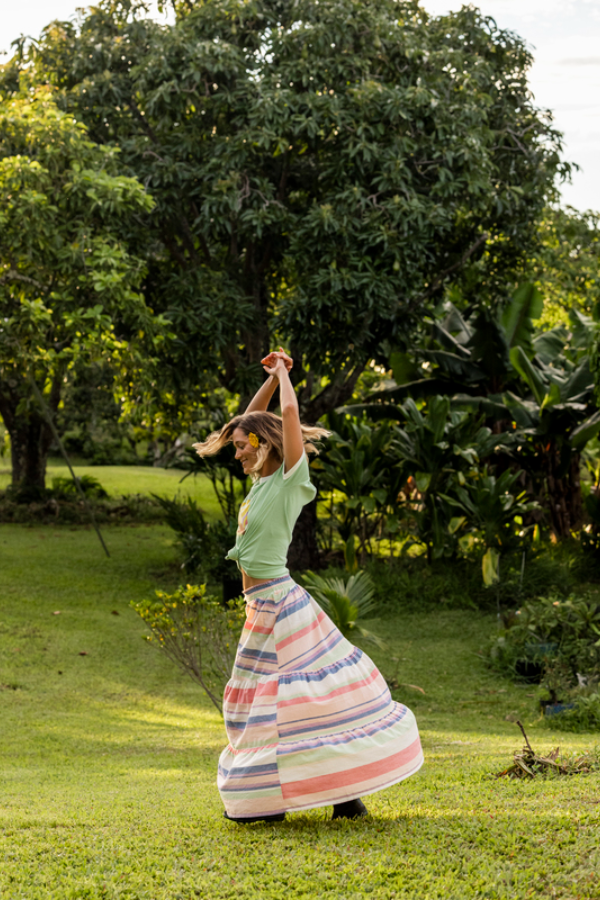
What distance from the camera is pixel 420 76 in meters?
11.5

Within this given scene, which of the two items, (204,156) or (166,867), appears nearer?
(166,867)

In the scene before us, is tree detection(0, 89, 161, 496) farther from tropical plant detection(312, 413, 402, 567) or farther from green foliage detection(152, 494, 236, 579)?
green foliage detection(152, 494, 236, 579)

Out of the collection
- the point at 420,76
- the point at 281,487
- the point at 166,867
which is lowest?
the point at 166,867

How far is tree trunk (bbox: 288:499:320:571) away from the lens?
41.5 ft

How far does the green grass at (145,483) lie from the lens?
22.0m

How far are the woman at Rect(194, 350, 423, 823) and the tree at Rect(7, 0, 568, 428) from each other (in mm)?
6981

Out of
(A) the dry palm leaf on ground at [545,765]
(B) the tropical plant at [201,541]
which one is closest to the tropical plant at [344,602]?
(A) the dry palm leaf on ground at [545,765]

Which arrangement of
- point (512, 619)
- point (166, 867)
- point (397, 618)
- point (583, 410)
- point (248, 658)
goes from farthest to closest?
point (583, 410)
point (397, 618)
point (512, 619)
point (248, 658)
point (166, 867)

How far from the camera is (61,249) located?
383 inches

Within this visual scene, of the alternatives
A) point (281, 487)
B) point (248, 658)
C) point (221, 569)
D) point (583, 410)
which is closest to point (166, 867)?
point (248, 658)

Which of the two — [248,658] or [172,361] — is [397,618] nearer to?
[172,361]

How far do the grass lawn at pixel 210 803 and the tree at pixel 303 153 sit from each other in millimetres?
4246

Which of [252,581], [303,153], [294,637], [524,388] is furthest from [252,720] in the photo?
[524,388]

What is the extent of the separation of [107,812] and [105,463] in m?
26.5
